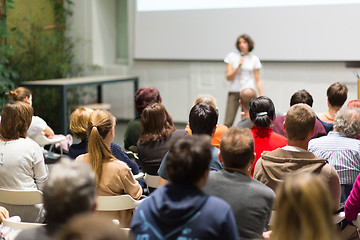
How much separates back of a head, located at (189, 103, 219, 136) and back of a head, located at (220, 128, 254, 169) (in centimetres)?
78

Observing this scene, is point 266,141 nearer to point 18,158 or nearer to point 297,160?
point 297,160

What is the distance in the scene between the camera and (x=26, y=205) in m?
2.88

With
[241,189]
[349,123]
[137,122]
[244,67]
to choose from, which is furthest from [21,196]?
[244,67]

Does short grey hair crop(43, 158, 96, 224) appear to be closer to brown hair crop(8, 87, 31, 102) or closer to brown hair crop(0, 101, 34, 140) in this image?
brown hair crop(0, 101, 34, 140)

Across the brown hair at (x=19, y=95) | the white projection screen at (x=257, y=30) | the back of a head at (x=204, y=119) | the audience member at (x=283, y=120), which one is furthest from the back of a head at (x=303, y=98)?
the white projection screen at (x=257, y=30)

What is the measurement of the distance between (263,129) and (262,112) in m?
0.14

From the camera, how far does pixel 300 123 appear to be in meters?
2.59

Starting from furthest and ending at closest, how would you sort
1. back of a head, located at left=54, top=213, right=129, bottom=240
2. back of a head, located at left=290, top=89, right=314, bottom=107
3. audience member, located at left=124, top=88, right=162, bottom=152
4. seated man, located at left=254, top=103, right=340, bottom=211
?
1. back of a head, located at left=290, top=89, right=314, bottom=107
2. audience member, located at left=124, top=88, right=162, bottom=152
3. seated man, located at left=254, top=103, right=340, bottom=211
4. back of a head, located at left=54, top=213, right=129, bottom=240

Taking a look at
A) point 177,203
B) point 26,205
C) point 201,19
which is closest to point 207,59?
point 201,19

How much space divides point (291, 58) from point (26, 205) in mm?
4987

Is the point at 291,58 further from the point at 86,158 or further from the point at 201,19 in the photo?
the point at 86,158

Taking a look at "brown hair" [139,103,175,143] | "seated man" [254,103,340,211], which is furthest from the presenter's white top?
"seated man" [254,103,340,211]

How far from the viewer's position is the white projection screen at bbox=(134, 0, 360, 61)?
659cm

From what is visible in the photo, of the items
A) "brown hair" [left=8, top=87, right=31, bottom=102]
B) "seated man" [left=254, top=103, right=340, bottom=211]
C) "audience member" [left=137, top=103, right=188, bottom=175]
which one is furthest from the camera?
"brown hair" [left=8, top=87, right=31, bottom=102]
